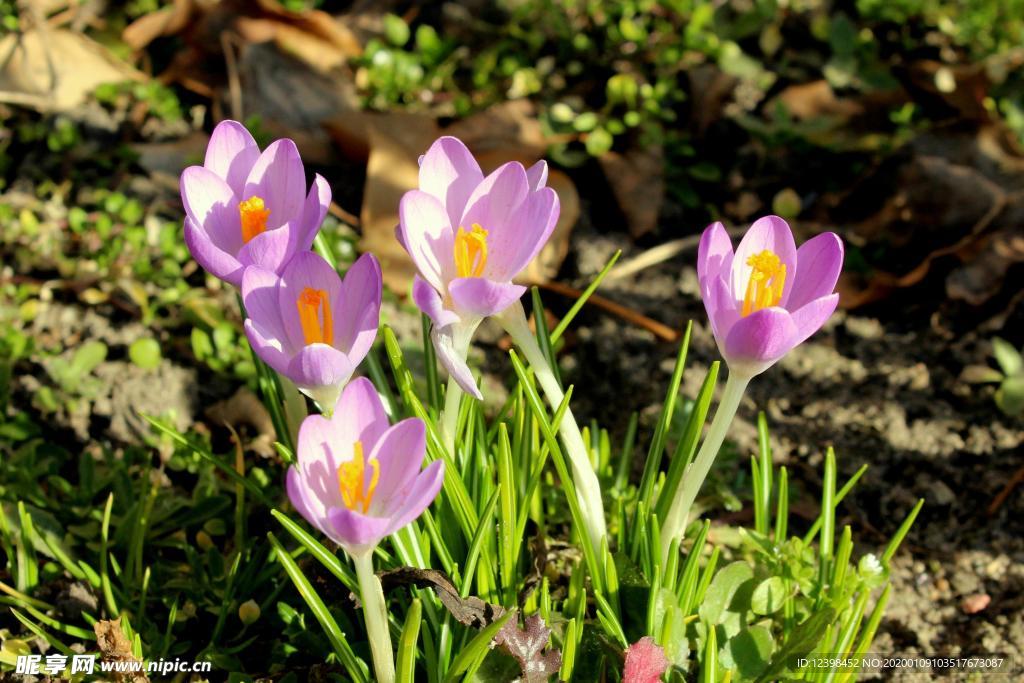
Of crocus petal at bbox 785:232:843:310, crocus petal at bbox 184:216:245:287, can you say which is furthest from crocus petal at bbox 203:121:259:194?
crocus petal at bbox 785:232:843:310

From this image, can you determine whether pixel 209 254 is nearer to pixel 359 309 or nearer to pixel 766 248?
pixel 359 309

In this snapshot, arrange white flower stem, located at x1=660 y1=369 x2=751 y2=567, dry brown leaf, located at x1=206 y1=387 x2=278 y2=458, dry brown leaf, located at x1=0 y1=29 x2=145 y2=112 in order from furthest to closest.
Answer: dry brown leaf, located at x1=0 y1=29 x2=145 y2=112 → dry brown leaf, located at x1=206 y1=387 x2=278 y2=458 → white flower stem, located at x1=660 y1=369 x2=751 y2=567

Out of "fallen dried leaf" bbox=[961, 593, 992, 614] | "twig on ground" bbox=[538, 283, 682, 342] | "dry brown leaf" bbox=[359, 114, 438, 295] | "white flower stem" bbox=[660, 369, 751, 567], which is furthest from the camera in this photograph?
"dry brown leaf" bbox=[359, 114, 438, 295]

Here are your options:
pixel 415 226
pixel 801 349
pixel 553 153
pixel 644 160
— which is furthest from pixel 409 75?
pixel 415 226

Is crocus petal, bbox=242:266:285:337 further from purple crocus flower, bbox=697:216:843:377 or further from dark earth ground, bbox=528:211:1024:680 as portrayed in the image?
dark earth ground, bbox=528:211:1024:680

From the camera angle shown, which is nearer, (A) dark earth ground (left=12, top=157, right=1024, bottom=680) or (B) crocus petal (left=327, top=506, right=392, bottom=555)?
(B) crocus petal (left=327, top=506, right=392, bottom=555)

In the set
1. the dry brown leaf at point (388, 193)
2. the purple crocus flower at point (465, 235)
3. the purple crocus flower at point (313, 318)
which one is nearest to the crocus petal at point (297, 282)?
the purple crocus flower at point (313, 318)

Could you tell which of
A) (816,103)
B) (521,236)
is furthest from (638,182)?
(521,236)
